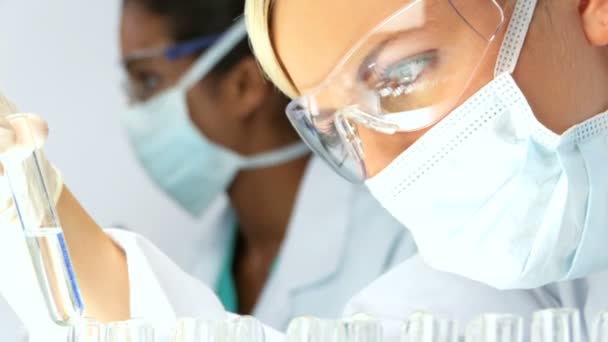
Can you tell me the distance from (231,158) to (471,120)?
4.72 feet

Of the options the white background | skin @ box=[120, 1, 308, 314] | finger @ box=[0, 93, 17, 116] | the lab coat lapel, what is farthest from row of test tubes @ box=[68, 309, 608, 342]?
the white background

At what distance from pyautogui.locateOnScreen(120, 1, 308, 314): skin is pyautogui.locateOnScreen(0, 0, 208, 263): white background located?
0.42ft

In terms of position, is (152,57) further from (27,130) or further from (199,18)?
(27,130)

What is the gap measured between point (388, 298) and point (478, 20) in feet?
1.33

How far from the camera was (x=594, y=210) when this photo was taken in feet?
3.66

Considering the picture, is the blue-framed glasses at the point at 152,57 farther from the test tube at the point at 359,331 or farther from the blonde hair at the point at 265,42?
the test tube at the point at 359,331

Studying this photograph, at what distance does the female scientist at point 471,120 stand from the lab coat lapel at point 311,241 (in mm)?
1131

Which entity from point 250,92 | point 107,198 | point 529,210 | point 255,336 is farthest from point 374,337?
point 107,198

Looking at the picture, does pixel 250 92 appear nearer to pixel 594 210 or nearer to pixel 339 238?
pixel 339 238

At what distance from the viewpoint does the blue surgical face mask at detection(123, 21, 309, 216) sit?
245 centimetres

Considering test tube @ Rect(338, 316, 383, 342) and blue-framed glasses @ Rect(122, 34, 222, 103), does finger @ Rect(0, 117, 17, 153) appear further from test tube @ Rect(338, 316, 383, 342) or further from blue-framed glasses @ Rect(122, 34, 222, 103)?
blue-framed glasses @ Rect(122, 34, 222, 103)

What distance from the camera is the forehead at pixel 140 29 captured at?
2.45 meters

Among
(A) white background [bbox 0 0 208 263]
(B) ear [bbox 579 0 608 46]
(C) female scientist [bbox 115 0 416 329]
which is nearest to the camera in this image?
(B) ear [bbox 579 0 608 46]

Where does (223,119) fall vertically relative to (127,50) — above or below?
below
